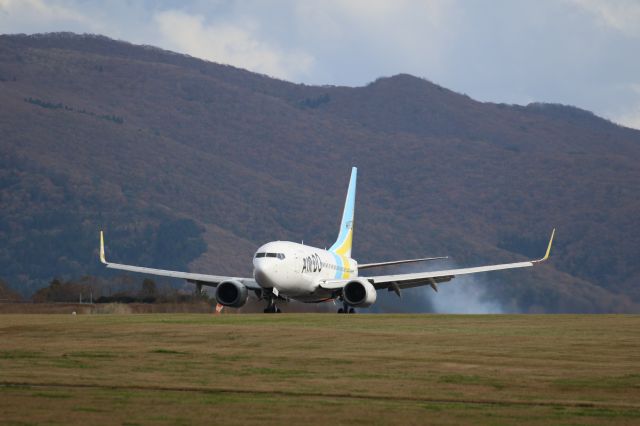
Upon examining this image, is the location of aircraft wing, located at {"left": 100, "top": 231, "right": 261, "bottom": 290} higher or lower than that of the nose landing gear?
higher

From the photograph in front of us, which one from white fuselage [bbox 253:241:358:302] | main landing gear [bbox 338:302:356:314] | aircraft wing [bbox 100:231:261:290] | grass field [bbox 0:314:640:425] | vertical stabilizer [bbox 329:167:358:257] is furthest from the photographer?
vertical stabilizer [bbox 329:167:358:257]

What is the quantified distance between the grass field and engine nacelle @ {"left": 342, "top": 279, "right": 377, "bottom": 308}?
18651mm

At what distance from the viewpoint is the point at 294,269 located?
52.6 meters

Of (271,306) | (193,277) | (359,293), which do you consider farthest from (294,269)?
(193,277)

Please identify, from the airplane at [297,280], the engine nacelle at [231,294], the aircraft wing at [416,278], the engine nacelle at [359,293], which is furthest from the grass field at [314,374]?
the aircraft wing at [416,278]

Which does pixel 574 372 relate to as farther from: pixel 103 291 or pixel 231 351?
pixel 103 291

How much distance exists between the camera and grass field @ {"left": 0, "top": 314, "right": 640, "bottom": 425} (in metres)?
18.8

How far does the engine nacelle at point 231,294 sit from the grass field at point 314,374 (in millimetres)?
17621

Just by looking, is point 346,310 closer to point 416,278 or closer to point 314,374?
point 416,278

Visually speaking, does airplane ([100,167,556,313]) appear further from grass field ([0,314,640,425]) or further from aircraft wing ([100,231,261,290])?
grass field ([0,314,640,425])

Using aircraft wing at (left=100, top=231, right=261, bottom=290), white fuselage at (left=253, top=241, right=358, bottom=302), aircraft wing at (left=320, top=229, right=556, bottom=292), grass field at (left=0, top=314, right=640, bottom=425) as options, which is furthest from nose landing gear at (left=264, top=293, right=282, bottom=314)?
grass field at (left=0, top=314, right=640, bottom=425)

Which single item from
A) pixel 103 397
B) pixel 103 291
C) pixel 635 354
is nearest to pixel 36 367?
pixel 103 397

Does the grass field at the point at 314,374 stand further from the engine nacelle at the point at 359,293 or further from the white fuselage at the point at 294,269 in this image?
the engine nacelle at the point at 359,293

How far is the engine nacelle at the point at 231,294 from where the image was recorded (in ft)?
174
